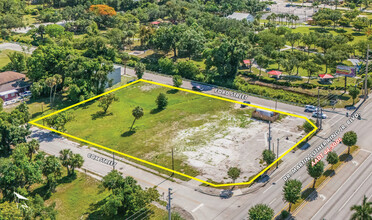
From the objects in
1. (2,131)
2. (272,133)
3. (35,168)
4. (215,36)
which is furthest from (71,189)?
(215,36)

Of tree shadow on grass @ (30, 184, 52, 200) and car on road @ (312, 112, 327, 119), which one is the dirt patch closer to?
car on road @ (312, 112, 327, 119)

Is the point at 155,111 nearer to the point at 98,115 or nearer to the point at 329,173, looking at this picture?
the point at 98,115

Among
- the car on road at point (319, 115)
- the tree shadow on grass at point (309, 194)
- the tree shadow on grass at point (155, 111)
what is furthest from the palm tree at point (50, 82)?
the tree shadow on grass at point (309, 194)

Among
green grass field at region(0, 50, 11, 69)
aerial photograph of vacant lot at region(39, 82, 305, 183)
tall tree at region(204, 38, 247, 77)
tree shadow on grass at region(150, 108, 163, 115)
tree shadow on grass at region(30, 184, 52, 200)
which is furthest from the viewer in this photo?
green grass field at region(0, 50, 11, 69)

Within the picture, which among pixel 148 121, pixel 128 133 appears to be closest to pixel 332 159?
pixel 148 121

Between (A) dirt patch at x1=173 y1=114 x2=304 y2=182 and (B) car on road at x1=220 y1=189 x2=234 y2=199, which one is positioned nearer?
(B) car on road at x1=220 y1=189 x2=234 y2=199

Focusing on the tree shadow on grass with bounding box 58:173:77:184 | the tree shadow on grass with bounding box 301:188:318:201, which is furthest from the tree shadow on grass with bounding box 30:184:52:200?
the tree shadow on grass with bounding box 301:188:318:201

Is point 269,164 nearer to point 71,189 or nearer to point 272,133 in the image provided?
point 272,133
